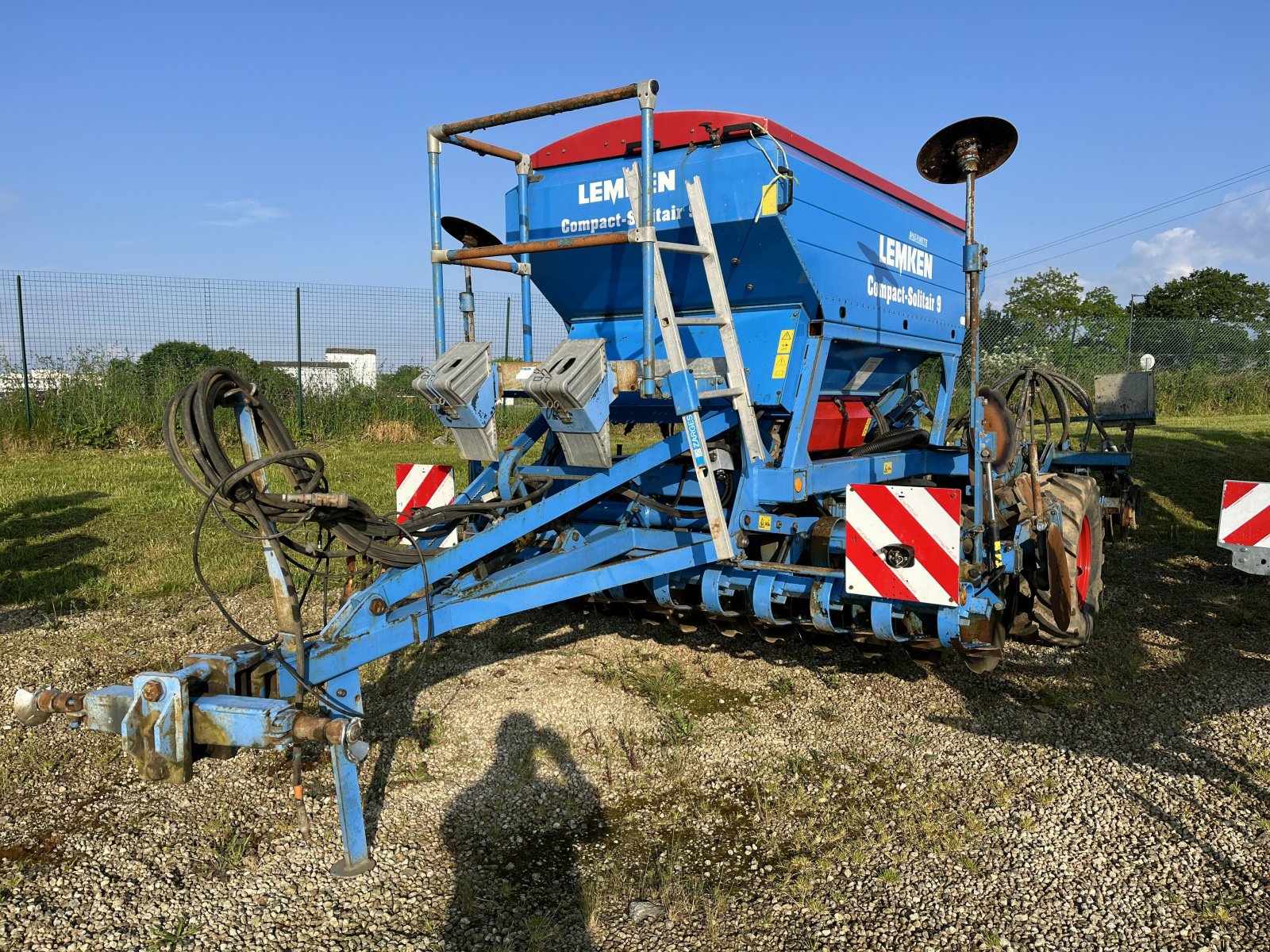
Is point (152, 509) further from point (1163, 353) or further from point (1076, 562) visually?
point (1163, 353)

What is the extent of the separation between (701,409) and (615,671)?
1.47 meters

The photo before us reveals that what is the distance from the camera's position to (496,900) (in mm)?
2811

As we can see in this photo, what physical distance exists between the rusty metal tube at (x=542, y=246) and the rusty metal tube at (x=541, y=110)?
515mm

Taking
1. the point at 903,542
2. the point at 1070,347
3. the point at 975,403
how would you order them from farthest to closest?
the point at 1070,347, the point at 975,403, the point at 903,542


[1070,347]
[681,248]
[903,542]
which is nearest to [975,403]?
[903,542]

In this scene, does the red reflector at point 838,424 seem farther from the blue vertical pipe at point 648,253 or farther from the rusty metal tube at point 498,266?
the rusty metal tube at point 498,266

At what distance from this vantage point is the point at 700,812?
337 centimetres

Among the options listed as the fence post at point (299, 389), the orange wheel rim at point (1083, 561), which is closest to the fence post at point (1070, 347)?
the fence post at point (299, 389)

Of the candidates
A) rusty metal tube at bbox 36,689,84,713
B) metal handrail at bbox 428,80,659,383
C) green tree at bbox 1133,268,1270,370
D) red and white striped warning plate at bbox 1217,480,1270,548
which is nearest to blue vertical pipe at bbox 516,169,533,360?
metal handrail at bbox 428,80,659,383

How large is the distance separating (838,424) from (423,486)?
2.39 metres

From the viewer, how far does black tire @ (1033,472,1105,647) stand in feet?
14.3

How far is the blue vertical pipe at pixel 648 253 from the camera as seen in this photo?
3.53 m

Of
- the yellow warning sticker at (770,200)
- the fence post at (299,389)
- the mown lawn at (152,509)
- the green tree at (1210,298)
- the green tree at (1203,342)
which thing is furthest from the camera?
the green tree at (1210,298)

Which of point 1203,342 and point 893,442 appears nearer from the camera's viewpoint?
point 893,442
